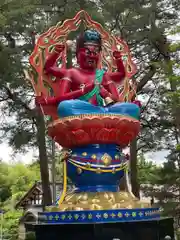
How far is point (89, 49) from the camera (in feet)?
17.5

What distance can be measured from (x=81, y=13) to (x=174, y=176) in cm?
461

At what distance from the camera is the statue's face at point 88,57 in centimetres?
534

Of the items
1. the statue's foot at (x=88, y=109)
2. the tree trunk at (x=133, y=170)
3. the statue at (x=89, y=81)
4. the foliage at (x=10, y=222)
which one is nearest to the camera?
the statue's foot at (x=88, y=109)

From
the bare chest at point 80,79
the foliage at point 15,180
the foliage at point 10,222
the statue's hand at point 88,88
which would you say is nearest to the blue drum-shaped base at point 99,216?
the statue's hand at point 88,88

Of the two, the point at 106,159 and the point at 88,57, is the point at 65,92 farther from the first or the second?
the point at 106,159

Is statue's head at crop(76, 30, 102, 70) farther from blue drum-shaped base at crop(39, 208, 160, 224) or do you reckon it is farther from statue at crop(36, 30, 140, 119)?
blue drum-shaped base at crop(39, 208, 160, 224)

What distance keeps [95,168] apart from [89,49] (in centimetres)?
162

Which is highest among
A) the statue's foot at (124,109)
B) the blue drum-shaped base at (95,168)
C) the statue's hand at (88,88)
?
the statue's hand at (88,88)

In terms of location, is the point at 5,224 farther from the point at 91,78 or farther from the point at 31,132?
the point at 91,78

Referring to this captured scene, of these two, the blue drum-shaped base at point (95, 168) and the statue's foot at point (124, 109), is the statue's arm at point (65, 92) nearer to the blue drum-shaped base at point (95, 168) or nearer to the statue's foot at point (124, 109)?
the statue's foot at point (124, 109)

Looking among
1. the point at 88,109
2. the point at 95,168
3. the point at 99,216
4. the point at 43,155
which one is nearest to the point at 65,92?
the point at 88,109

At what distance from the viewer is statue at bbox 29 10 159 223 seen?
4.50 meters

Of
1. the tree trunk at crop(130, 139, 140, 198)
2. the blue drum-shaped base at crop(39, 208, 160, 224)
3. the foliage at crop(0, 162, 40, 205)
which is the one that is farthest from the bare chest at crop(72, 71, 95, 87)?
the foliage at crop(0, 162, 40, 205)

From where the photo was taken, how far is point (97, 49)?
539 centimetres
